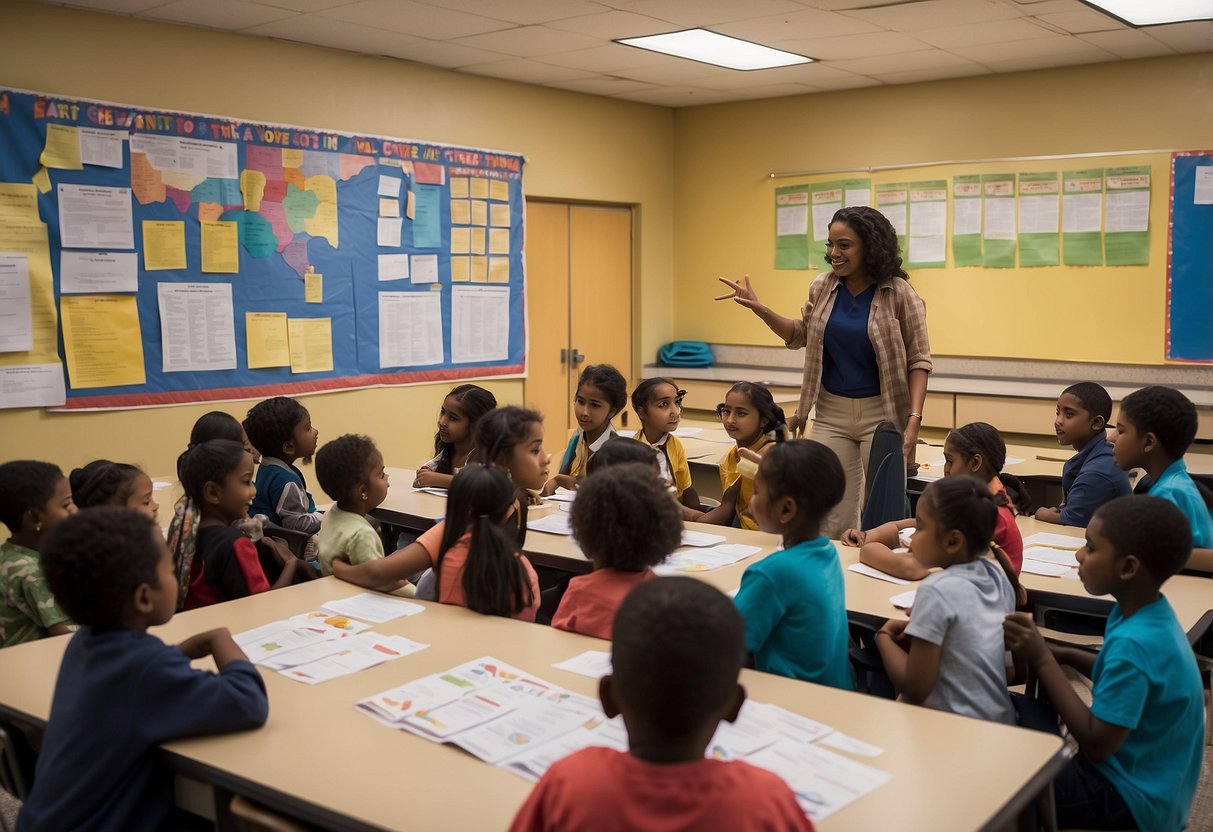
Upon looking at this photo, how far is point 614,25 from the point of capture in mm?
5156

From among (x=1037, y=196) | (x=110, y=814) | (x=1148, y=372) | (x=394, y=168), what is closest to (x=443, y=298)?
(x=394, y=168)

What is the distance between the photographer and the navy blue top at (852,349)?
4023 mm

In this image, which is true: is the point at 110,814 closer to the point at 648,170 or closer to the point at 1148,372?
the point at 1148,372

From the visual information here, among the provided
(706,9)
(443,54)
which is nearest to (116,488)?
(706,9)

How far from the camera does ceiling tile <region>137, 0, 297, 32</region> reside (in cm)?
466

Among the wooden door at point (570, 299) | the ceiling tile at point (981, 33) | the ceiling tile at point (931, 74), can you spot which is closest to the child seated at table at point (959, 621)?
the ceiling tile at point (981, 33)

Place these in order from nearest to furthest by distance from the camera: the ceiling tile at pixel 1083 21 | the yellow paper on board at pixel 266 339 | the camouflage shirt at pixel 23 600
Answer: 1. the camouflage shirt at pixel 23 600
2. the ceiling tile at pixel 1083 21
3. the yellow paper on board at pixel 266 339

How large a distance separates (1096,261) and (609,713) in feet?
18.6

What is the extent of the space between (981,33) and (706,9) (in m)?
1.44

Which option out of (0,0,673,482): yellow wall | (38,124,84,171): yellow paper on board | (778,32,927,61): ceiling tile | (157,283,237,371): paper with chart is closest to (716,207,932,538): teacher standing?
(778,32,927,61): ceiling tile

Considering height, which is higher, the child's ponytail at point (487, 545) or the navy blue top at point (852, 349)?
the navy blue top at point (852, 349)

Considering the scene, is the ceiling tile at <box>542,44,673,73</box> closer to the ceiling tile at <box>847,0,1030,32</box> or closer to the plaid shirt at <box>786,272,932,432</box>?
the ceiling tile at <box>847,0,1030,32</box>

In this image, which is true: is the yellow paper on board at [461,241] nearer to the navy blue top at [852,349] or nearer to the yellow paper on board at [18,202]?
the yellow paper on board at [18,202]

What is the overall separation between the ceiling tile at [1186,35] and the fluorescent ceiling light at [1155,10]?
103 millimetres
